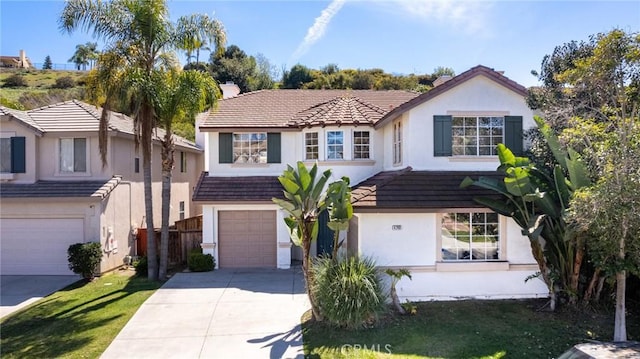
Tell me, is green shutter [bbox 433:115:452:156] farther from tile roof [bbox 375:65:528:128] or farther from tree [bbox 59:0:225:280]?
tree [bbox 59:0:225:280]

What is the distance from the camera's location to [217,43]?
1388 centimetres

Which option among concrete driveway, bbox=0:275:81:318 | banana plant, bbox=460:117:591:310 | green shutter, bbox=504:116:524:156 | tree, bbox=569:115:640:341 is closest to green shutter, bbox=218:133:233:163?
concrete driveway, bbox=0:275:81:318

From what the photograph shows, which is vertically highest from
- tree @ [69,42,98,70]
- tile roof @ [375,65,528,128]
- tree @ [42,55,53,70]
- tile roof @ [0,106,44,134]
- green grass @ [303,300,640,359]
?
tree @ [42,55,53,70]

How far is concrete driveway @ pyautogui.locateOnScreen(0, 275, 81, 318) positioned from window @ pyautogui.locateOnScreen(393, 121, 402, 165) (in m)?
12.7

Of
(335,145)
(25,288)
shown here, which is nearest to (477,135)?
(335,145)

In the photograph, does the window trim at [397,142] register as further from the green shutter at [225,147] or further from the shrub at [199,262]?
the shrub at [199,262]

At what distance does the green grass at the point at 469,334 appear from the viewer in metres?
8.10

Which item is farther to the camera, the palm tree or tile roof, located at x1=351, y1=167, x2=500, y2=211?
the palm tree

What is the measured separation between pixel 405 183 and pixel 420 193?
24.4 inches

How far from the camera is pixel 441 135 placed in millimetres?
12602

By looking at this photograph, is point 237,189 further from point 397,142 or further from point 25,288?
point 25,288

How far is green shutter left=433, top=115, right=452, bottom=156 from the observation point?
12578 mm

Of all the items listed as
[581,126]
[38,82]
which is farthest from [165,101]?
[38,82]

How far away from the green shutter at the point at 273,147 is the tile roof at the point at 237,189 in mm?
794
